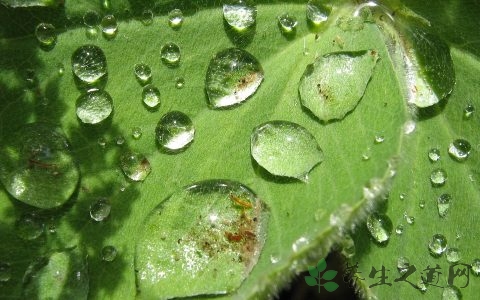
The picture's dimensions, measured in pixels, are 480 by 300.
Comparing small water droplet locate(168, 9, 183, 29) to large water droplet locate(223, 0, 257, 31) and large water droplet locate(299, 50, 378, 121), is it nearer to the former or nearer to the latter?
large water droplet locate(223, 0, 257, 31)

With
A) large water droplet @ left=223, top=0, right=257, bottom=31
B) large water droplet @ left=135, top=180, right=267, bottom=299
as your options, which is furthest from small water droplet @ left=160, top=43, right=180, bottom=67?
large water droplet @ left=135, top=180, right=267, bottom=299

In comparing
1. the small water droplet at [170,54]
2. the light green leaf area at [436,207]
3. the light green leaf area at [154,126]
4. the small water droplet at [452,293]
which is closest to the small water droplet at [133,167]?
the light green leaf area at [154,126]

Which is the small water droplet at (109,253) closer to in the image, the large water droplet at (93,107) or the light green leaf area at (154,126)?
the light green leaf area at (154,126)

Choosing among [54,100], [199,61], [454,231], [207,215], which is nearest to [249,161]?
[207,215]

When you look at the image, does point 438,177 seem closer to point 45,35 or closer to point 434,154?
point 434,154

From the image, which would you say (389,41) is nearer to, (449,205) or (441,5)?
(441,5)

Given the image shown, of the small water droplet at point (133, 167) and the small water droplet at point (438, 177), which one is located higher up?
the small water droplet at point (133, 167)
